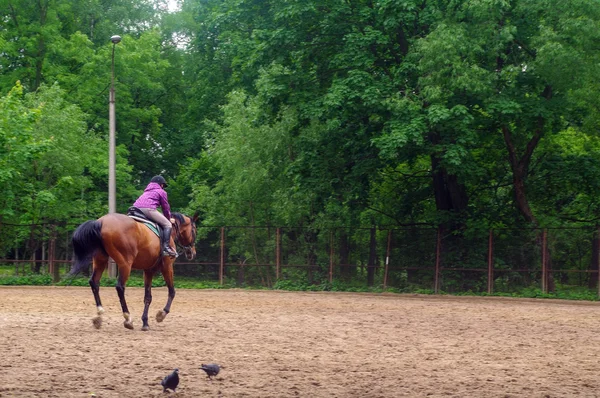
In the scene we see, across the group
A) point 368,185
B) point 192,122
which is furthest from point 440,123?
point 192,122

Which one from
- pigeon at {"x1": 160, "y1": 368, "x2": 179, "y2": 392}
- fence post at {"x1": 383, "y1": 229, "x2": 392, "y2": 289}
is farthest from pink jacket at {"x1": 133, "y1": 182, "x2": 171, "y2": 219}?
fence post at {"x1": 383, "y1": 229, "x2": 392, "y2": 289}

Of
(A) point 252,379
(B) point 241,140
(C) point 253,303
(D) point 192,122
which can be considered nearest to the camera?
(A) point 252,379

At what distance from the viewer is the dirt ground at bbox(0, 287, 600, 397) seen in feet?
31.2

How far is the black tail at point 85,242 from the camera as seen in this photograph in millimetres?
14938

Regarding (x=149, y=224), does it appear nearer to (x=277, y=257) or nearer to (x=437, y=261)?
(x=437, y=261)

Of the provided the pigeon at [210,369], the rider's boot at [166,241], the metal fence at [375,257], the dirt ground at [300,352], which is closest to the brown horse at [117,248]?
the rider's boot at [166,241]

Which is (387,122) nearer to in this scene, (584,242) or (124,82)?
(584,242)

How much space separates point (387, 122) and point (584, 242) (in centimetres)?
820

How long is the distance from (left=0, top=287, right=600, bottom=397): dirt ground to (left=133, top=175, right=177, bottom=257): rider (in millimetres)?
1502

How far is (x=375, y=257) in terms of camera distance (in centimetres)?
3378

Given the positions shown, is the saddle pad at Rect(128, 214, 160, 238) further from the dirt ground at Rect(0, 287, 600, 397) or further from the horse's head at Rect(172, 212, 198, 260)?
the dirt ground at Rect(0, 287, 600, 397)

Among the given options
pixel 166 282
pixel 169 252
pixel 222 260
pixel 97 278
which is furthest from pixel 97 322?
pixel 222 260

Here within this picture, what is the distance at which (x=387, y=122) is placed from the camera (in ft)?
92.8

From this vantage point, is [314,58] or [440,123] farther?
[314,58]
